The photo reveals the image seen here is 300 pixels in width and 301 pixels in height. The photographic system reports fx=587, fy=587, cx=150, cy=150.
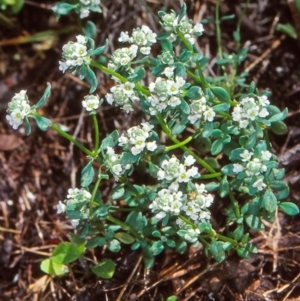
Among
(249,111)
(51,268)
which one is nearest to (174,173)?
(249,111)

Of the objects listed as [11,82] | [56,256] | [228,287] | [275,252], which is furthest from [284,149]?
[11,82]

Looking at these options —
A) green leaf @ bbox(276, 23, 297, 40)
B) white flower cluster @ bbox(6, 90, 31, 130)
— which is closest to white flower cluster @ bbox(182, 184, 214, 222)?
white flower cluster @ bbox(6, 90, 31, 130)

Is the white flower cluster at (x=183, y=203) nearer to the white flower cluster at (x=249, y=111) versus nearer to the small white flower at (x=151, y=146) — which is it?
the small white flower at (x=151, y=146)

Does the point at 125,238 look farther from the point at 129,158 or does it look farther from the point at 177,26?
the point at 177,26

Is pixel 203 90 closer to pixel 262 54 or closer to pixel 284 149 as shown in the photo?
pixel 284 149

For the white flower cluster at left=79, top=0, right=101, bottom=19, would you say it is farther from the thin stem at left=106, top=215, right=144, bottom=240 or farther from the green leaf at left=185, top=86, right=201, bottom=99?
the thin stem at left=106, top=215, right=144, bottom=240

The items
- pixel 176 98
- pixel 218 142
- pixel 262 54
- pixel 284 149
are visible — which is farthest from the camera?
pixel 262 54

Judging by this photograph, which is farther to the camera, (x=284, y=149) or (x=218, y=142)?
(x=284, y=149)
